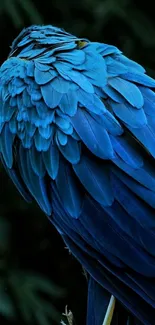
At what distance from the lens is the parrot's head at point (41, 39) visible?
6.43 ft

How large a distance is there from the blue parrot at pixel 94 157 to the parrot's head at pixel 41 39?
4 cm

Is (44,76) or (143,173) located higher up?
(44,76)

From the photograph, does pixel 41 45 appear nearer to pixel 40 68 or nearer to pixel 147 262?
pixel 40 68

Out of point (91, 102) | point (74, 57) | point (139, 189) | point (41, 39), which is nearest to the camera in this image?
point (139, 189)

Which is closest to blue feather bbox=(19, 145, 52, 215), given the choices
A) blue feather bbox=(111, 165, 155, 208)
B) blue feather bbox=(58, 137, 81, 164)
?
blue feather bbox=(58, 137, 81, 164)

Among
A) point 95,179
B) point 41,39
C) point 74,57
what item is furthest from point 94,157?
point 41,39

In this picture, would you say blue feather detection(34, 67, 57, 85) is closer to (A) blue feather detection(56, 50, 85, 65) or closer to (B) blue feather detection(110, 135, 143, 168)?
(A) blue feather detection(56, 50, 85, 65)

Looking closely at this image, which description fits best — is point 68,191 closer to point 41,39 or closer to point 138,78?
point 138,78

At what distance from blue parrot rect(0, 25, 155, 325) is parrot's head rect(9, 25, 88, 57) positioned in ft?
0.14

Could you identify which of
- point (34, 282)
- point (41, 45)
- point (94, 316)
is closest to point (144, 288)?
point (94, 316)

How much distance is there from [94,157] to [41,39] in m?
0.44

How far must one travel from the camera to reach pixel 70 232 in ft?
5.68

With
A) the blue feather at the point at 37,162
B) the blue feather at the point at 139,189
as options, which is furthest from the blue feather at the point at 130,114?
the blue feather at the point at 37,162

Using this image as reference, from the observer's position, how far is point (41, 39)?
2002 millimetres
